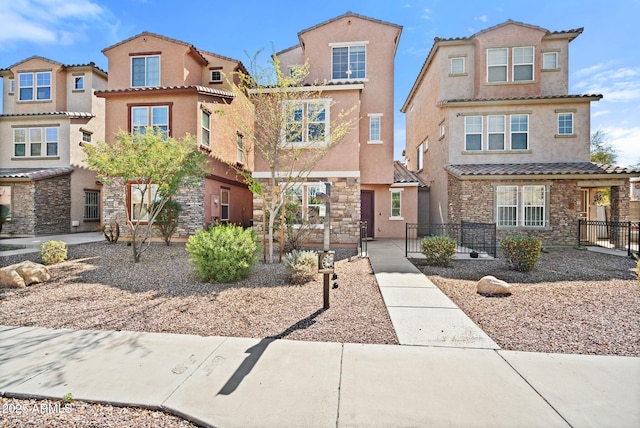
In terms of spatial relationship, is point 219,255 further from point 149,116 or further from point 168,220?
point 149,116

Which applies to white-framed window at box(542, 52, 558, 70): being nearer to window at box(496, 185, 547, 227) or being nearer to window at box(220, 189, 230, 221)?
window at box(496, 185, 547, 227)

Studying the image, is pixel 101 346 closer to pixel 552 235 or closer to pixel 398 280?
pixel 398 280

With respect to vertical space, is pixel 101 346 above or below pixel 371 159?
below

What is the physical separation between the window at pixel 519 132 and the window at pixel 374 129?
696 centimetres

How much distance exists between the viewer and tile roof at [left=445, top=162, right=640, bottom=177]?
42.4 ft

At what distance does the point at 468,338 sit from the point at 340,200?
8.67 metres

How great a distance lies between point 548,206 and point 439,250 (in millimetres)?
8647

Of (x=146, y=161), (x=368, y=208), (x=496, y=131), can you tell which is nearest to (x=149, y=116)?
(x=146, y=161)

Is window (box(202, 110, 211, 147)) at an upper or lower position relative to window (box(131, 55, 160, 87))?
lower

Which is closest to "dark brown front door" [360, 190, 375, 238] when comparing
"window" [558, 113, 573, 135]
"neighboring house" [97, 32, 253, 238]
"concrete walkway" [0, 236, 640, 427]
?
"neighboring house" [97, 32, 253, 238]

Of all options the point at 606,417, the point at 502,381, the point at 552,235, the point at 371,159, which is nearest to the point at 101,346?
the point at 502,381

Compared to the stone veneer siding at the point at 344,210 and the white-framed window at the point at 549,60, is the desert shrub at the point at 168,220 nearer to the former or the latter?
the stone veneer siding at the point at 344,210

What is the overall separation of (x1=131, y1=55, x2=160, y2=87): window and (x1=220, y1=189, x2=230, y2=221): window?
619cm

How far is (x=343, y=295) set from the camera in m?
6.18
